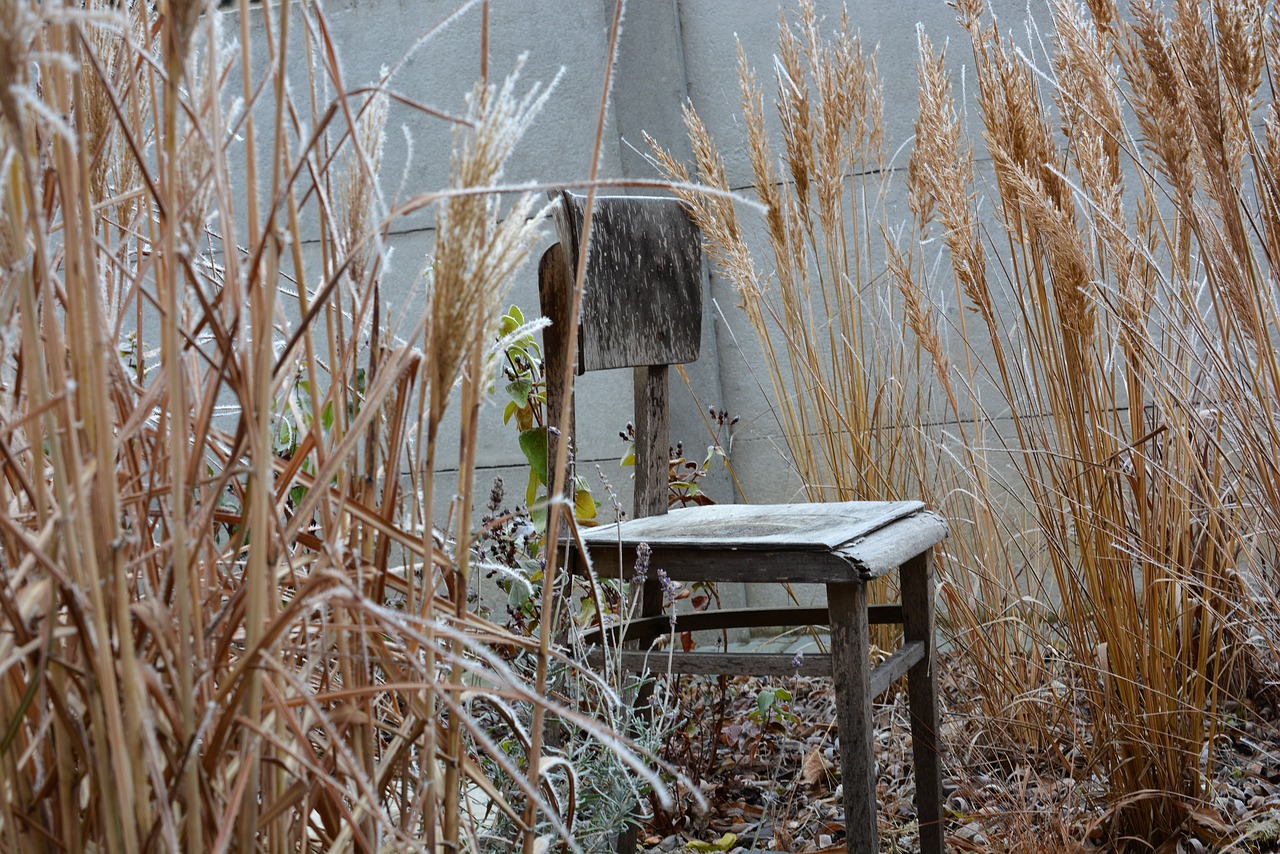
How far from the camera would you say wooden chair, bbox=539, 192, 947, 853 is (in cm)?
124

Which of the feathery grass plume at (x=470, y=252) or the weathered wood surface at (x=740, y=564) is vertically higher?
the feathery grass plume at (x=470, y=252)

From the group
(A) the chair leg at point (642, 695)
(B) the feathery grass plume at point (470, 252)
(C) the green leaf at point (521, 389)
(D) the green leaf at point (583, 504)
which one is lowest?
(A) the chair leg at point (642, 695)

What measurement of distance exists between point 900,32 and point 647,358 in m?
1.63

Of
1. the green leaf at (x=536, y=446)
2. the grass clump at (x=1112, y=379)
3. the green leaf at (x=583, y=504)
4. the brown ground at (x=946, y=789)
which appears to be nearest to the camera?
the grass clump at (x=1112, y=379)

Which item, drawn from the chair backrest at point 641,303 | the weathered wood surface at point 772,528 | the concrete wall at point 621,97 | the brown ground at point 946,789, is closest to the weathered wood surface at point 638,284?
the chair backrest at point 641,303

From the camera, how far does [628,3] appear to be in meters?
2.89

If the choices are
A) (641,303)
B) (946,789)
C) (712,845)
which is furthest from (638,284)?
(946,789)

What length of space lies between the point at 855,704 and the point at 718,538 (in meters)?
0.24

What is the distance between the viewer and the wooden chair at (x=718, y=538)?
1.24 metres

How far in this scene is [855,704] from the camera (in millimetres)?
1238

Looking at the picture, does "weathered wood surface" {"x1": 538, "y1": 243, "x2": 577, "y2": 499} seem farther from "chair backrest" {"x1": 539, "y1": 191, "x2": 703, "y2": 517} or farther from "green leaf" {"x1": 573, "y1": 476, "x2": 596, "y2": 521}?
"green leaf" {"x1": 573, "y1": 476, "x2": 596, "y2": 521}

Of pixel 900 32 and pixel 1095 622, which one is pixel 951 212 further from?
pixel 900 32

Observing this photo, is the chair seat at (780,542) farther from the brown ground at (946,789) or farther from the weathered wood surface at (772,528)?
the brown ground at (946,789)

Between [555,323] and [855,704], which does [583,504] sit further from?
[855,704]
